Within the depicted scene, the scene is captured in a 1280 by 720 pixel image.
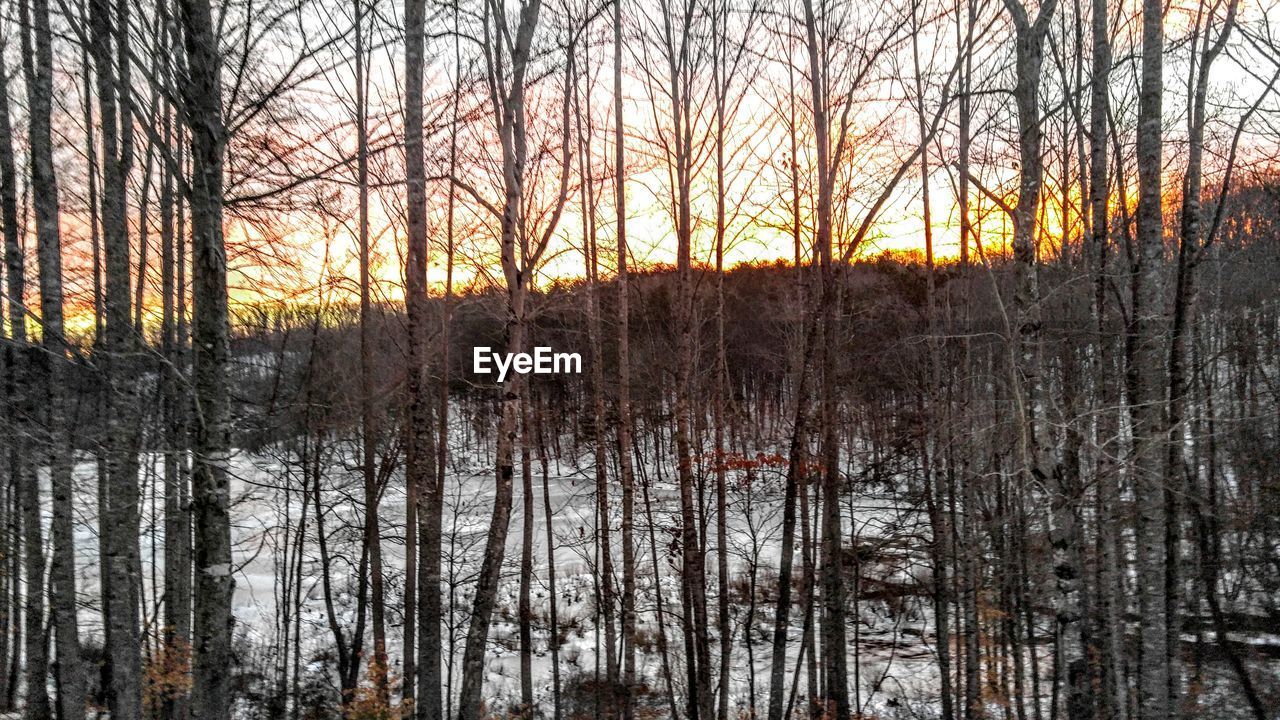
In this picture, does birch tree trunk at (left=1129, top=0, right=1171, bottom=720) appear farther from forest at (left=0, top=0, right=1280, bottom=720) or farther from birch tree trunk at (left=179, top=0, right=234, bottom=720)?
birch tree trunk at (left=179, top=0, right=234, bottom=720)

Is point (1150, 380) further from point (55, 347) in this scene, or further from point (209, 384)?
point (55, 347)

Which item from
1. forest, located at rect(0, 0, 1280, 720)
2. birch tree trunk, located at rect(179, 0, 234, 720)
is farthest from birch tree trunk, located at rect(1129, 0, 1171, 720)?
birch tree trunk, located at rect(179, 0, 234, 720)

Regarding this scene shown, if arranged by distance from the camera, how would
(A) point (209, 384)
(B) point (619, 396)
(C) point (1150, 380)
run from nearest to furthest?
1. (A) point (209, 384)
2. (C) point (1150, 380)
3. (B) point (619, 396)

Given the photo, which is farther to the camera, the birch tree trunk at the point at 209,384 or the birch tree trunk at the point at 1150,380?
the birch tree trunk at the point at 1150,380

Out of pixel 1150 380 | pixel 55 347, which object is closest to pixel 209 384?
pixel 55 347

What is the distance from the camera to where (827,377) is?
10.6 metres

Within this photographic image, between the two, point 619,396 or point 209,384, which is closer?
point 209,384

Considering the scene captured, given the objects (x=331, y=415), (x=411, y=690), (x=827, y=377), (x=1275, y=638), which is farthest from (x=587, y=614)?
(x=1275, y=638)

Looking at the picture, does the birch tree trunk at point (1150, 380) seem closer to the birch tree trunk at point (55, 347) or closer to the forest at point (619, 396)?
the forest at point (619, 396)

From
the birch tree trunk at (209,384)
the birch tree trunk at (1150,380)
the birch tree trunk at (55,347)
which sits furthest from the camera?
the birch tree trunk at (55,347)

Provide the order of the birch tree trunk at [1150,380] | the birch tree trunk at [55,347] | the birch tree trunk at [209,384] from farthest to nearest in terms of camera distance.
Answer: the birch tree trunk at [55,347]
the birch tree trunk at [1150,380]
the birch tree trunk at [209,384]

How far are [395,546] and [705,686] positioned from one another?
18296 mm

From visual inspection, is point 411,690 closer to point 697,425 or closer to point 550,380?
point 697,425

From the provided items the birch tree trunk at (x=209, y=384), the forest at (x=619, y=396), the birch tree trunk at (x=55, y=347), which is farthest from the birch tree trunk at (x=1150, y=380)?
the birch tree trunk at (x=55, y=347)
